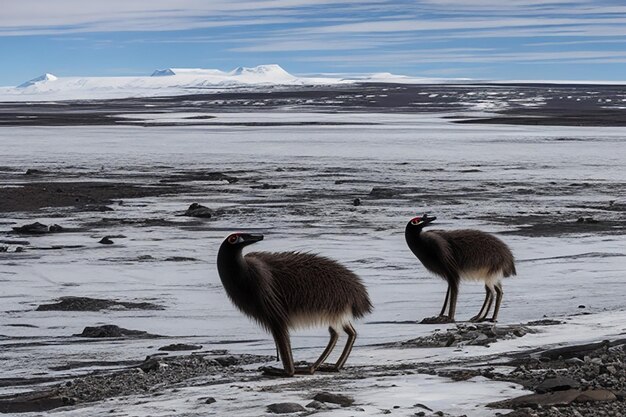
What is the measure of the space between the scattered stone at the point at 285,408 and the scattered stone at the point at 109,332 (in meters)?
4.04

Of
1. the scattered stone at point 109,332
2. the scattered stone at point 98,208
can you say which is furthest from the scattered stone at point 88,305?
the scattered stone at point 98,208

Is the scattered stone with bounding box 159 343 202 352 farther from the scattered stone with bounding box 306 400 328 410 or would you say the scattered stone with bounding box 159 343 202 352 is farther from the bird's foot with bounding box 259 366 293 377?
the scattered stone with bounding box 306 400 328 410

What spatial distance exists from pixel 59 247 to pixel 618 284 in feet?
26.3

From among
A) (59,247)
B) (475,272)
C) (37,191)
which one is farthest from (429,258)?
(37,191)

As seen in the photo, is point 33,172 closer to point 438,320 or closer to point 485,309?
point 485,309

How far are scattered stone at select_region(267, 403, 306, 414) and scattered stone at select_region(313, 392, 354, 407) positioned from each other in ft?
0.63

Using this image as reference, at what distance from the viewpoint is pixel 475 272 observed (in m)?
10.4

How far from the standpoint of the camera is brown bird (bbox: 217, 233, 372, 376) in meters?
7.47

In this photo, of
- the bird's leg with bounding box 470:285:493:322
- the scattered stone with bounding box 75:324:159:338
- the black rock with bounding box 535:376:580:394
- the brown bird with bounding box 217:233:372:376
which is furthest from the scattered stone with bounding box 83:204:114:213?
the black rock with bounding box 535:376:580:394

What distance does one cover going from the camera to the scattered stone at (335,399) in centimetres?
636

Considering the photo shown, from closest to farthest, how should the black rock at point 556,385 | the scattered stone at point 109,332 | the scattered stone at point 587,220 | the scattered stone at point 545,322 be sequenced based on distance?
1. the black rock at point 556,385
2. the scattered stone at point 545,322
3. the scattered stone at point 109,332
4. the scattered stone at point 587,220

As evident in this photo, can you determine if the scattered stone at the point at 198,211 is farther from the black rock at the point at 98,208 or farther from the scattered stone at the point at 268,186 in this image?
the scattered stone at the point at 268,186

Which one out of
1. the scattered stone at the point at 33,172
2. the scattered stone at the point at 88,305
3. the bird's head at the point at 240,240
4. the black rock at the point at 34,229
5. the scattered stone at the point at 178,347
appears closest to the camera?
the bird's head at the point at 240,240

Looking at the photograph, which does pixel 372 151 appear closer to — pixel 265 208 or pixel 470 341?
pixel 265 208
